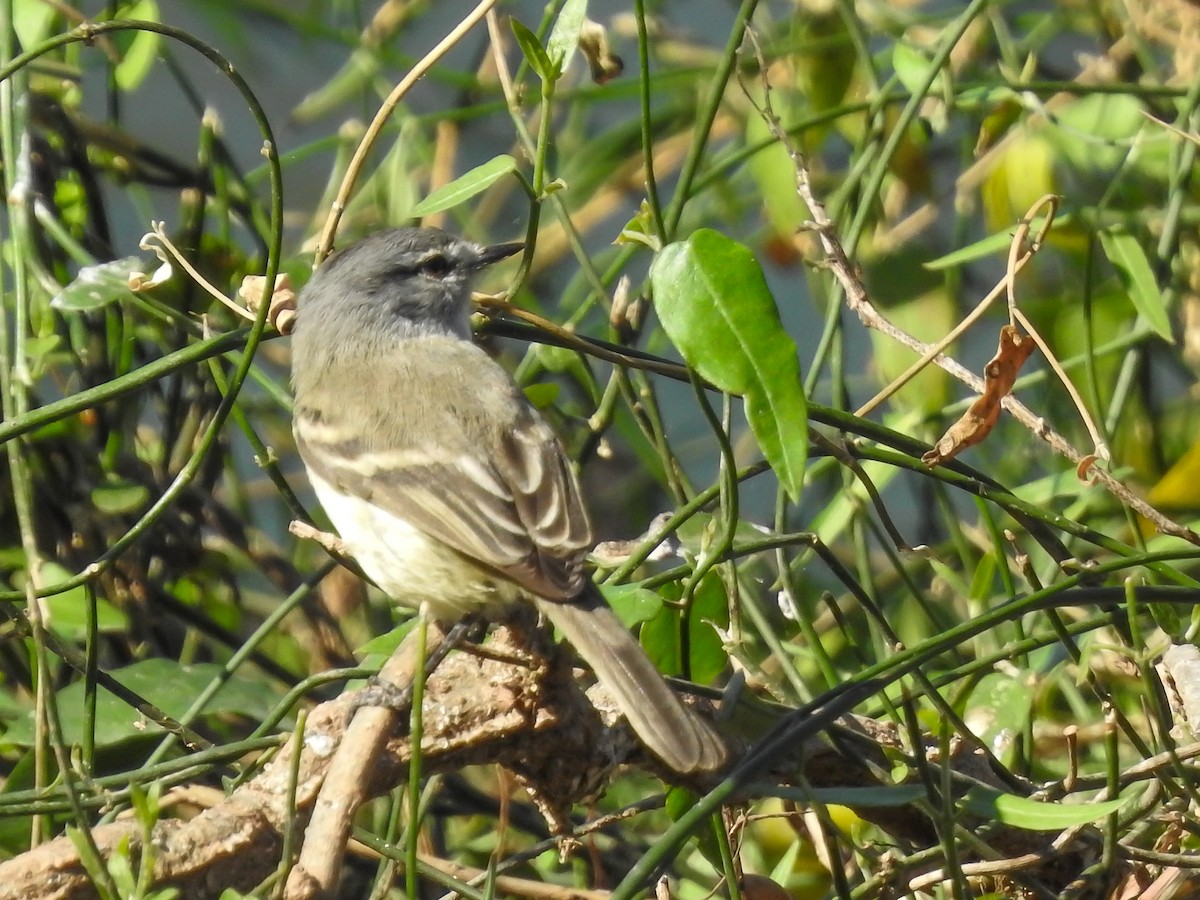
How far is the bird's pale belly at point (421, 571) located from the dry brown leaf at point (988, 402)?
0.82 metres

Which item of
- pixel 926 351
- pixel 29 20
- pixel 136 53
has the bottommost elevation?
pixel 926 351

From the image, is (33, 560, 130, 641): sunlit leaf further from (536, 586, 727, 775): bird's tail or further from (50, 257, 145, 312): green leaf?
(536, 586, 727, 775): bird's tail

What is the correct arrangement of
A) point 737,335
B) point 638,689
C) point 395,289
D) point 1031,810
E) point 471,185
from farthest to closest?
point 395,289 < point 471,185 < point 638,689 < point 1031,810 < point 737,335

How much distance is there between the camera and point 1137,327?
341 centimetres

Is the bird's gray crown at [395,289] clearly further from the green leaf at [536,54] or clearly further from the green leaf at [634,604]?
the green leaf at [634,604]

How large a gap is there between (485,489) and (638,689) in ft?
2.49

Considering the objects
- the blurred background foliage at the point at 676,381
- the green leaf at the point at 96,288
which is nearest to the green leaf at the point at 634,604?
the blurred background foliage at the point at 676,381

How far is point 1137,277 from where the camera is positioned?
113 inches

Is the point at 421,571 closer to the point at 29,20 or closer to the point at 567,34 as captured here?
the point at 567,34

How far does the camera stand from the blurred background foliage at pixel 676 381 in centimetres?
247

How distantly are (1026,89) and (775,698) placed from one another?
1.29m

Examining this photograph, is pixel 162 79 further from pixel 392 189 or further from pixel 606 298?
pixel 606 298

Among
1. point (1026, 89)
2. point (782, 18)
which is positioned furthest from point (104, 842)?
point (782, 18)

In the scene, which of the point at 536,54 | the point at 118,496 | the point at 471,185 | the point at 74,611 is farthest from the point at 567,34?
the point at 118,496
